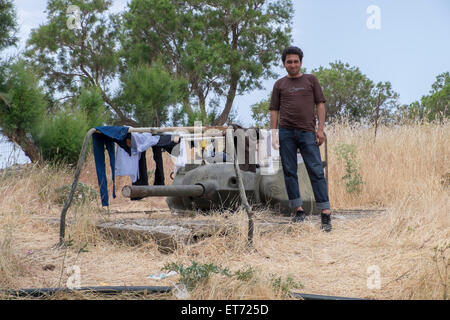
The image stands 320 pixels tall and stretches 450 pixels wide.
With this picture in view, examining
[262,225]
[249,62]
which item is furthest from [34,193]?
[249,62]

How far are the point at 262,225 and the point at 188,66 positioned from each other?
1757 centimetres

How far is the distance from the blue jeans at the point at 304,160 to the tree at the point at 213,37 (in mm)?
17136

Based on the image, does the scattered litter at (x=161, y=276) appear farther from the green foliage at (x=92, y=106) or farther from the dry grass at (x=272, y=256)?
the green foliage at (x=92, y=106)

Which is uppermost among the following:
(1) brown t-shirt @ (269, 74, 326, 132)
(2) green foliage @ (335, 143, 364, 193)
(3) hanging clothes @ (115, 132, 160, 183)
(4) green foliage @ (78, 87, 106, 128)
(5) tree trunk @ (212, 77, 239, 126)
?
(5) tree trunk @ (212, 77, 239, 126)

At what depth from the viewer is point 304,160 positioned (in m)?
5.09

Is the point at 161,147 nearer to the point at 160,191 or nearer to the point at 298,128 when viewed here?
the point at 160,191

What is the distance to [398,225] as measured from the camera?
476 cm

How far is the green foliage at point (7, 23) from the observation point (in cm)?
1202

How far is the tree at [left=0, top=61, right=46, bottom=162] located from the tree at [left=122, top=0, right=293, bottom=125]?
36.4 ft

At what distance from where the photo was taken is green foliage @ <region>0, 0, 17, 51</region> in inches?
473

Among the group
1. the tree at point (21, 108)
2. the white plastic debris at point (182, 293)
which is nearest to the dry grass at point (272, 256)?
the white plastic debris at point (182, 293)

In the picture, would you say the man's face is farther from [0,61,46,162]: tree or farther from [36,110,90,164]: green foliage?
[0,61,46,162]: tree

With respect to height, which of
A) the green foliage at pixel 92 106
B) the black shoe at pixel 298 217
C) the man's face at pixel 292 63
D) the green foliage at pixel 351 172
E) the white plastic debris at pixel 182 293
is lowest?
the white plastic debris at pixel 182 293

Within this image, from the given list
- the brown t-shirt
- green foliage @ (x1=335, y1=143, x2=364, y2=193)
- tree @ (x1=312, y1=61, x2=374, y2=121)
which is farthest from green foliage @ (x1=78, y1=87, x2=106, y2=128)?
tree @ (x1=312, y1=61, x2=374, y2=121)
